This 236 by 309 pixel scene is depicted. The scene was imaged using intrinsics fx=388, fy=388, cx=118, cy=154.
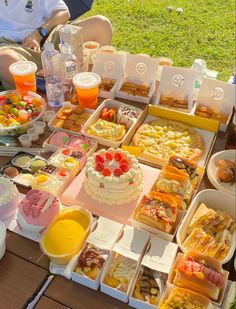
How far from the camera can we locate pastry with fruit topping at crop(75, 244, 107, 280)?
1324 millimetres

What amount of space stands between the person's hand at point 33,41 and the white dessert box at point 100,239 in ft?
4.84

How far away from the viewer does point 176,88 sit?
211 cm

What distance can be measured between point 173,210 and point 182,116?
2.27ft

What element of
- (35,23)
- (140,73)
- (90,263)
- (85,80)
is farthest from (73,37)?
(90,263)

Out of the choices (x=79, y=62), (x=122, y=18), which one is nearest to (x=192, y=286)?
(x=79, y=62)

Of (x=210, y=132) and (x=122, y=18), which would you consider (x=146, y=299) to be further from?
(x=122, y=18)

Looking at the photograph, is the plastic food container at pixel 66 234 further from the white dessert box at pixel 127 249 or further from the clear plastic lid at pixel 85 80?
the clear plastic lid at pixel 85 80

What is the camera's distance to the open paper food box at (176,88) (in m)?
2.07

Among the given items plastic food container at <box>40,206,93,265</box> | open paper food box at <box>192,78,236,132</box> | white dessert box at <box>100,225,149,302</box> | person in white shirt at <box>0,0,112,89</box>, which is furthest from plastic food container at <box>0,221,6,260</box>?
person in white shirt at <box>0,0,112,89</box>

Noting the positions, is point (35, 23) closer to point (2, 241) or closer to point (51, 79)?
point (51, 79)

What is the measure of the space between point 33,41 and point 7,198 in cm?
136

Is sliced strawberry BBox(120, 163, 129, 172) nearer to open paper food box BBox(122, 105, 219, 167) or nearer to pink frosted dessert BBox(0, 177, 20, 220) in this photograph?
open paper food box BBox(122, 105, 219, 167)

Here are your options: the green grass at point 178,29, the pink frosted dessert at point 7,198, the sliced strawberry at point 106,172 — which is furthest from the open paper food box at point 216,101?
the green grass at point 178,29

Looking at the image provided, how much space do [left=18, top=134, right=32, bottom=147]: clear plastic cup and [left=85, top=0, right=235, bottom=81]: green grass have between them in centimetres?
194
